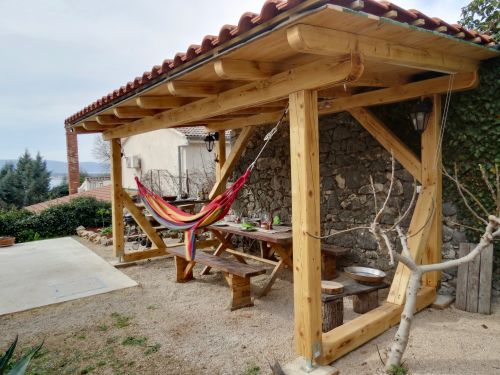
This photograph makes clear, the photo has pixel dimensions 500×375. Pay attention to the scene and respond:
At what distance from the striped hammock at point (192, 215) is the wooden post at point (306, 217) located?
0.63m

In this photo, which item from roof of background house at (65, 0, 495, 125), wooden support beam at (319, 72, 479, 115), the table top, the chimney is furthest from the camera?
the chimney

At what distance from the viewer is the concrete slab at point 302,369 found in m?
2.24

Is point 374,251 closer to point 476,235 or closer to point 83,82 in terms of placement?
point 476,235

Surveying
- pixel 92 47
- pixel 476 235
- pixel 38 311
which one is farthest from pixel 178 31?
pixel 476 235

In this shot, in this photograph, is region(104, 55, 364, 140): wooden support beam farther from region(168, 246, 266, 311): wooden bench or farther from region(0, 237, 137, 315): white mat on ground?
region(0, 237, 137, 315): white mat on ground

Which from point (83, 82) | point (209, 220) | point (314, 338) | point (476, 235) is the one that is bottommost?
point (314, 338)

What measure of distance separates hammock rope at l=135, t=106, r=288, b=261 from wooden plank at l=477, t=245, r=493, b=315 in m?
2.21

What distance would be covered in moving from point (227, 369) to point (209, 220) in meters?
1.33

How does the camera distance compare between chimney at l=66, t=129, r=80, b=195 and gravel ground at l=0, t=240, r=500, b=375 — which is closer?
gravel ground at l=0, t=240, r=500, b=375

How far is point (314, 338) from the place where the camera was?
7.59ft

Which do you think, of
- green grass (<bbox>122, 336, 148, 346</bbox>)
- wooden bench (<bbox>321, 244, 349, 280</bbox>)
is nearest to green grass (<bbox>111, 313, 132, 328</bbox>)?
green grass (<bbox>122, 336, 148, 346</bbox>)

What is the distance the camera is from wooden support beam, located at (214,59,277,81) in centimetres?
228

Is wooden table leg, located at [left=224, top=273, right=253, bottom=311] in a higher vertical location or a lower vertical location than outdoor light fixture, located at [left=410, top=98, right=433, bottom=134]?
lower

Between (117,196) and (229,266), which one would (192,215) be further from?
(117,196)
